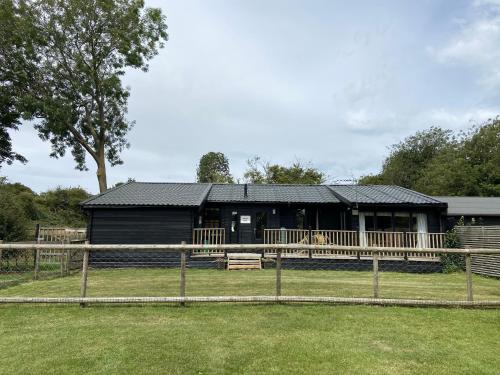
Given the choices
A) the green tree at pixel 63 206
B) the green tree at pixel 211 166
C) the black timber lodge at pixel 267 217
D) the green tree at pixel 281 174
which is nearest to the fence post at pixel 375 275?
the black timber lodge at pixel 267 217

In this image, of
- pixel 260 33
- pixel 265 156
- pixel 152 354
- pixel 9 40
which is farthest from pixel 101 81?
pixel 152 354

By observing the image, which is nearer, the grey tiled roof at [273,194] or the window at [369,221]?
the window at [369,221]

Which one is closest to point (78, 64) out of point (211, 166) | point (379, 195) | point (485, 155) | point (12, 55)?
point (12, 55)

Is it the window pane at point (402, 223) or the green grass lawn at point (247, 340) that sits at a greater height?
the window pane at point (402, 223)

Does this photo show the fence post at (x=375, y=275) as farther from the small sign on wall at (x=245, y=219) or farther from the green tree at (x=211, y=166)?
the green tree at (x=211, y=166)

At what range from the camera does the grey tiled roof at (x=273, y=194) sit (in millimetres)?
16906

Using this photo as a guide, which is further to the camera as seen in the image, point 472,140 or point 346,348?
point 472,140

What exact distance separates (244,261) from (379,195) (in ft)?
25.6

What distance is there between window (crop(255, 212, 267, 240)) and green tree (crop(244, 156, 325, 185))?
19.8 meters

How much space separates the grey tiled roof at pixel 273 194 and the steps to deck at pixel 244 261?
3.05 meters

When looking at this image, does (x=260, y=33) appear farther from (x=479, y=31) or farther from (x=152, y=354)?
(x=152, y=354)

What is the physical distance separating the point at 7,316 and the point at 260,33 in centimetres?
1257

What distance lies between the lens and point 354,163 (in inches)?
1902

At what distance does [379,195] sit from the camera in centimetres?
1725
